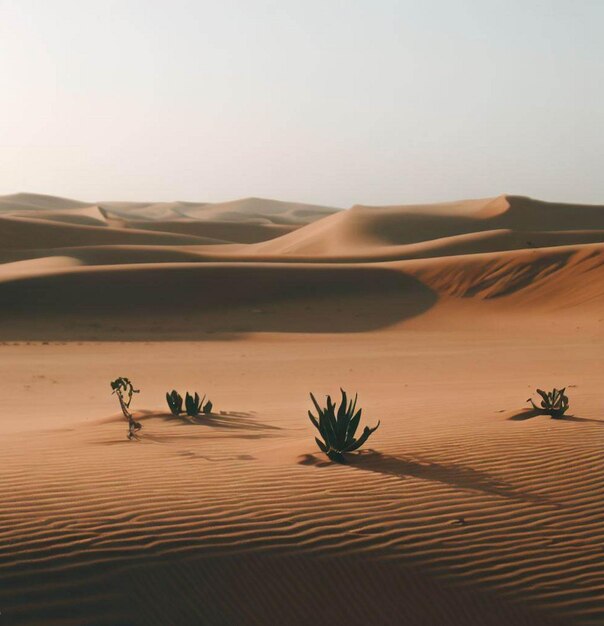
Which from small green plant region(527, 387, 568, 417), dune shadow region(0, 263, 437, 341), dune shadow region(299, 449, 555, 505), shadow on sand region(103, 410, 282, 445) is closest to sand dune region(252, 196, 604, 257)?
dune shadow region(0, 263, 437, 341)

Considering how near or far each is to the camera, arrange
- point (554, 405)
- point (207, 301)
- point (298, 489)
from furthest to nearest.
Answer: point (207, 301) < point (554, 405) < point (298, 489)

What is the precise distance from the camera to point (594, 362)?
1772 centimetres

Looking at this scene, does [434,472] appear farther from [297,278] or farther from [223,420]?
[297,278]

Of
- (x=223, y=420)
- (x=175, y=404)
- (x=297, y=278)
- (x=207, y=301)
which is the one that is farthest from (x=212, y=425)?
(x=297, y=278)

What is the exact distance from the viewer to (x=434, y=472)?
6.74m

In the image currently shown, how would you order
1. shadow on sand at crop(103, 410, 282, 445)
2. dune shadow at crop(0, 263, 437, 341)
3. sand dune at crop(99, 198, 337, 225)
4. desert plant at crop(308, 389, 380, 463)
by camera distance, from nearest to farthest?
1. desert plant at crop(308, 389, 380, 463)
2. shadow on sand at crop(103, 410, 282, 445)
3. dune shadow at crop(0, 263, 437, 341)
4. sand dune at crop(99, 198, 337, 225)

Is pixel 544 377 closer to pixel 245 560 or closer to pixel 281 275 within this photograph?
pixel 245 560

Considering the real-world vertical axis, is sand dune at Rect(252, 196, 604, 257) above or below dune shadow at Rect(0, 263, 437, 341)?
above

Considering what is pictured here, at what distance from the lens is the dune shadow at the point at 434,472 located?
6.32 metres

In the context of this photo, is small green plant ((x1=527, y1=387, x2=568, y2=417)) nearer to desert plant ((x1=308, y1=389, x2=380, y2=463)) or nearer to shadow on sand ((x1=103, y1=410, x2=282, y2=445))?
desert plant ((x1=308, y1=389, x2=380, y2=463))

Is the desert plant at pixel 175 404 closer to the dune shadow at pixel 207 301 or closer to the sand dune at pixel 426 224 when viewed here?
the dune shadow at pixel 207 301

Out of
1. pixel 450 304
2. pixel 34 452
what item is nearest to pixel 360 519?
pixel 34 452

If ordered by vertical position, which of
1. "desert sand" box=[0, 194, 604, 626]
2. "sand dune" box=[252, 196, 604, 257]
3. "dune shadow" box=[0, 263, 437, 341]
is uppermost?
"sand dune" box=[252, 196, 604, 257]

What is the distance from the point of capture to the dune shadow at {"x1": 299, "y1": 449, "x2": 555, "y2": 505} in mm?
6320
